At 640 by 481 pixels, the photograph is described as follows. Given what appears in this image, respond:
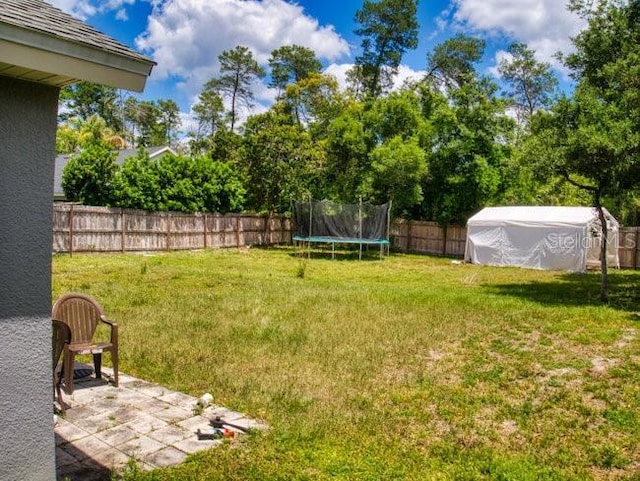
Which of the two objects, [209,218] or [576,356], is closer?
[576,356]

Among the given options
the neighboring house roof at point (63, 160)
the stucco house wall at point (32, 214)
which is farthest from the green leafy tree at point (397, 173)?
the stucco house wall at point (32, 214)

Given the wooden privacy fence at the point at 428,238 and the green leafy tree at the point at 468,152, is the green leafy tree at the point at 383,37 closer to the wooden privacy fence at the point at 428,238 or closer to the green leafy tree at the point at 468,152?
the green leafy tree at the point at 468,152

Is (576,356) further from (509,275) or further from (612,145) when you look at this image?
(509,275)

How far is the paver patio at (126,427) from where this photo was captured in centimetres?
344

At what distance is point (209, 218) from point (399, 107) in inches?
374

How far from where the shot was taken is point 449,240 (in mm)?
23172

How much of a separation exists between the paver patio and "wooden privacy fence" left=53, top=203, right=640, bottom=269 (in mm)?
11767

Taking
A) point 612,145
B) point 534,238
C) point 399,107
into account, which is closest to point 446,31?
point 399,107

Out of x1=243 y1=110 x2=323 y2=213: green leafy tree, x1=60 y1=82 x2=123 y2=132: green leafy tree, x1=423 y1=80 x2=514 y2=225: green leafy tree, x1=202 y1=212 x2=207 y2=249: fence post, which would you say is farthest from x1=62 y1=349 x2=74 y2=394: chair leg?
x1=60 y1=82 x2=123 y2=132: green leafy tree

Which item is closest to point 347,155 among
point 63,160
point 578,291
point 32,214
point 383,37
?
point 383,37

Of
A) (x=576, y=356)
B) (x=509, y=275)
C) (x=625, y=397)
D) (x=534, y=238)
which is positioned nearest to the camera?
(x=625, y=397)

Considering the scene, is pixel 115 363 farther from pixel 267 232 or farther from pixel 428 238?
pixel 428 238

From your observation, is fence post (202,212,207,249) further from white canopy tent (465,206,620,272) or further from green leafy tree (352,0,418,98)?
green leafy tree (352,0,418,98)

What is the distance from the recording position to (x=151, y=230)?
19.0 m
